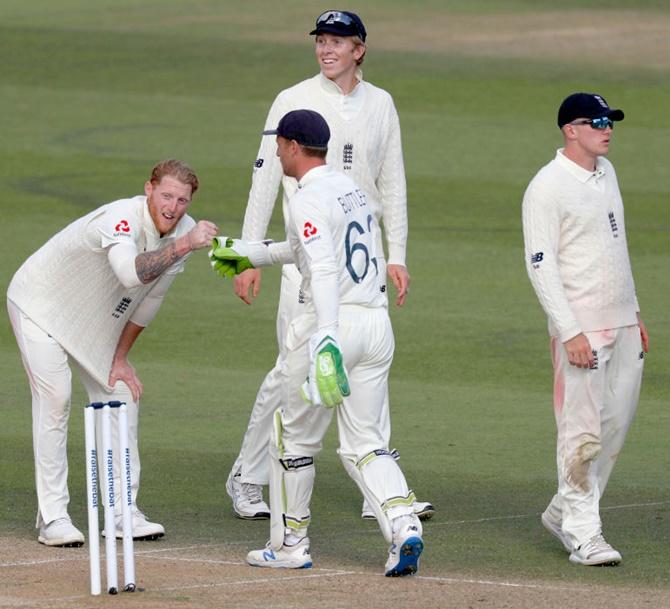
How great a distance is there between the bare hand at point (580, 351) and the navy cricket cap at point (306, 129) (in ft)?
4.75

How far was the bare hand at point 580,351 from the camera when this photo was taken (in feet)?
26.1

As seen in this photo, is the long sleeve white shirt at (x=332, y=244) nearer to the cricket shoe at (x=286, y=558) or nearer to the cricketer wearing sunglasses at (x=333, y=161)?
the cricket shoe at (x=286, y=558)

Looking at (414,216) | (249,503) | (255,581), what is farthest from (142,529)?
(414,216)

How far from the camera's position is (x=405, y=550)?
24.7ft

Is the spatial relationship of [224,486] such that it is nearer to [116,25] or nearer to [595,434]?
[595,434]

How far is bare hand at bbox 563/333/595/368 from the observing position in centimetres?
796

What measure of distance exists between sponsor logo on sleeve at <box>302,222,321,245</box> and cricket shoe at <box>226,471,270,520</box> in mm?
2127

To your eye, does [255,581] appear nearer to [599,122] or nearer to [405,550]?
[405,550]

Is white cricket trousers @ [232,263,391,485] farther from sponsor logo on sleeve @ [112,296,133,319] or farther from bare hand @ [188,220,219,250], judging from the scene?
bare hand @ [188,220,219,250]

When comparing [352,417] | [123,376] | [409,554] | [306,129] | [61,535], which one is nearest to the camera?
[409,554]

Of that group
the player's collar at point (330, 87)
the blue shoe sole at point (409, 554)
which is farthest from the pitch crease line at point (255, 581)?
the player's collar at point (330, 87)

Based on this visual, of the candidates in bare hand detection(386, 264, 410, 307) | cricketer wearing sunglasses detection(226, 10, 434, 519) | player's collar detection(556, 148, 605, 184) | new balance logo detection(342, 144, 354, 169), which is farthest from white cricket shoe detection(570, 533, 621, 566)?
new balance logo detection(342, 144, 354, 169)

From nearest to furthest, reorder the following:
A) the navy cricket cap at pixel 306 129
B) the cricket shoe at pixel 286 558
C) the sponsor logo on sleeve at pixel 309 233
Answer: the sponsor logo on sleeve at pixel 309 233 → the navy cricket cap at pixel 306 129 → the cricket shoe at pixel 286 558

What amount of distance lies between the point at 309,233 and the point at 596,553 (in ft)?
6.49
